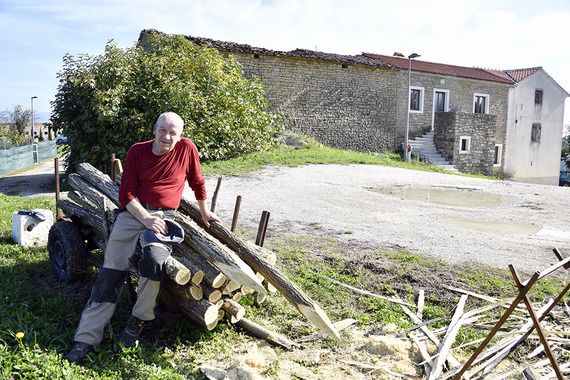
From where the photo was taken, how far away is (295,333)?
4.56 m

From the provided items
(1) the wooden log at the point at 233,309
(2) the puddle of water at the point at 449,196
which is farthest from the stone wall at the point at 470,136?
(1) the wooden log at the point at 233,309

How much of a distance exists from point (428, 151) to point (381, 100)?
4253 millimetres

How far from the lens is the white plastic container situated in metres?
6.70

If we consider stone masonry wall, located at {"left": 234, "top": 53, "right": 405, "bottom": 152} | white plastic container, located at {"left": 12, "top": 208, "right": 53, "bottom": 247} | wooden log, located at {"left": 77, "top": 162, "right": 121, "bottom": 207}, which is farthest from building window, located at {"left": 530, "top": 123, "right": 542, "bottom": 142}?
wooden log, located at {"left": 77, "top": 162, "right": 121, "bottom": 207}

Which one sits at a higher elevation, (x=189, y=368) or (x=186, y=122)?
(x=186, y=122)

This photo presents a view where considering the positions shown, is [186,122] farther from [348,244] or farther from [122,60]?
[348,244]

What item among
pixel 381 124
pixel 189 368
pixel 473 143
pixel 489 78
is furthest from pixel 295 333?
pixel 489 78

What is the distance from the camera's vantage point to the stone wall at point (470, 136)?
97.1 ft

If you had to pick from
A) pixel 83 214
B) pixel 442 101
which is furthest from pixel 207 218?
pixel 442 101

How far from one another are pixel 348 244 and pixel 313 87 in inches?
769

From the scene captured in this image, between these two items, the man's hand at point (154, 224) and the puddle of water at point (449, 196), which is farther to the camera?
the puddle of water at point (449, 196)

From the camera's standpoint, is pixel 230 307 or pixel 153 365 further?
pixel 230 307

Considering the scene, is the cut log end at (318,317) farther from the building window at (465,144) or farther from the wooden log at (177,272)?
the building window at (465,144)

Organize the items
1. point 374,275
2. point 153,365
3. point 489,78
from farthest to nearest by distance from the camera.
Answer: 1. point 489,78
2. point 374,275
3. point 153,365
